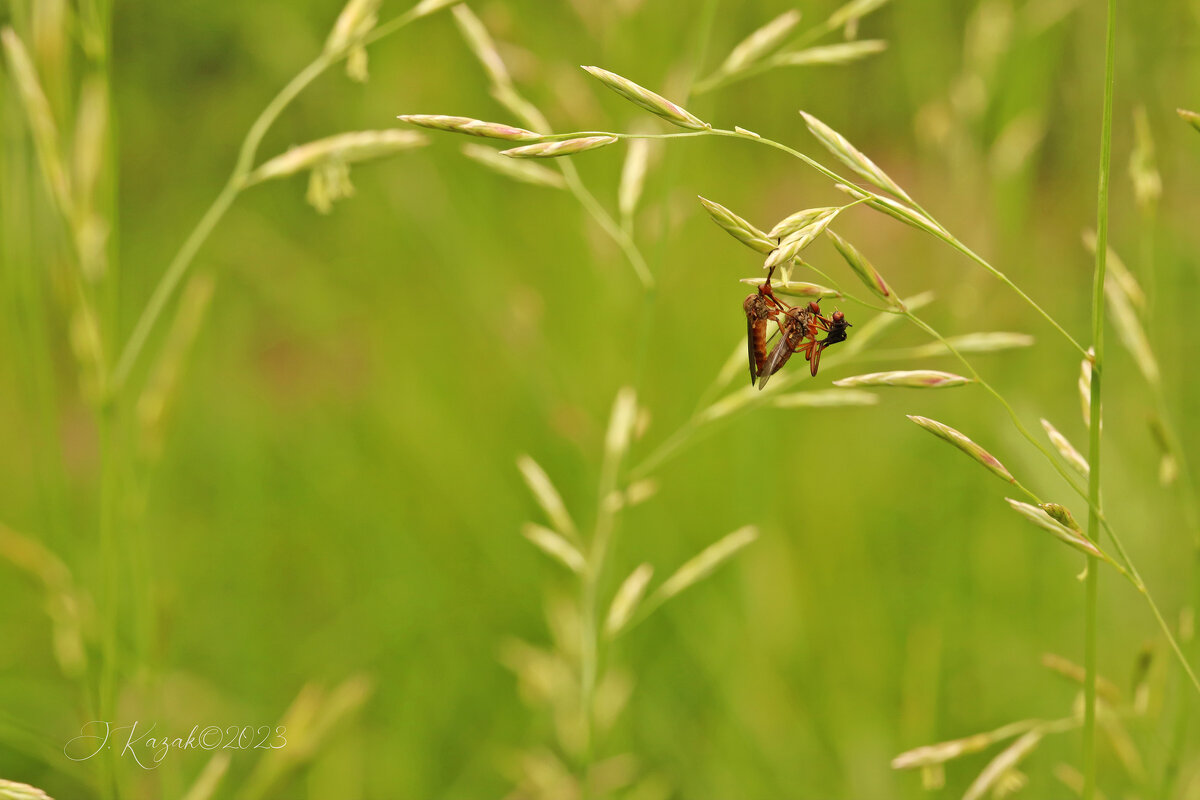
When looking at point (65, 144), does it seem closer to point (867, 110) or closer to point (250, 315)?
point (250, 315)

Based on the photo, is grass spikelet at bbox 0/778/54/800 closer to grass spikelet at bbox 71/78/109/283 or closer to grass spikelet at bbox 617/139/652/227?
grass spikelet at bbox 71/78/109/283

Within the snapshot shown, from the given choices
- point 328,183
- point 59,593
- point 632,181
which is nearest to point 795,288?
point 632,181

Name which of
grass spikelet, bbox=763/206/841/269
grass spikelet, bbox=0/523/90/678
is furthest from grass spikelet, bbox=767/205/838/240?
grass spikelet, bbox=0/523/90/678

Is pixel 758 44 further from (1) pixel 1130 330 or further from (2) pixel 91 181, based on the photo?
(2) pixel 91 181

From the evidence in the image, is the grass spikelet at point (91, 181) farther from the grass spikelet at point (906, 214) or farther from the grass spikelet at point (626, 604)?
the grass spikelet at point (906, 214)

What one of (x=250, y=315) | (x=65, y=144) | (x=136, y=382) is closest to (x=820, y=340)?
(x=65, y=144)

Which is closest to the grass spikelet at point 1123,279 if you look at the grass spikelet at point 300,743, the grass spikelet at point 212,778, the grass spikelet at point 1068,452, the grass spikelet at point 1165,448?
the grass spikelet at point 1165,448

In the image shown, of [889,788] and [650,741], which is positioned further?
[650,741]
